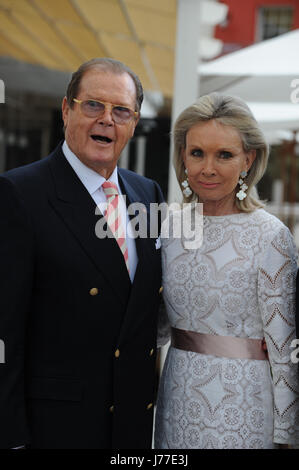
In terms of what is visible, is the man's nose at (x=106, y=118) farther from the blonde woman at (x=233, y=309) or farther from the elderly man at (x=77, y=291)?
the blonde woman at (x=233, y=309)

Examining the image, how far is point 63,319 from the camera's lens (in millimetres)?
1789

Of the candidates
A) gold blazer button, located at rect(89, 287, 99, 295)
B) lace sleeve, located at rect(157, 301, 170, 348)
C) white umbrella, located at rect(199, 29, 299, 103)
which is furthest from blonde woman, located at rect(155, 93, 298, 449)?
white umbrella, located at rect(199, 29, 299, 103)

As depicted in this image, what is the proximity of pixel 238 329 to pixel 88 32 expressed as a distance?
3.60 m

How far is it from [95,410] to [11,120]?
5.12 metres

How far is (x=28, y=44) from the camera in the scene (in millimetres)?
4836

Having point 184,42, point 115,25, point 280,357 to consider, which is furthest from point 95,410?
point 115,25

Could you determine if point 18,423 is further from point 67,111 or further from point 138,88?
point 138,88

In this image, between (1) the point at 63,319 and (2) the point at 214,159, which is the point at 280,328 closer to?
(2) the point at 214,159

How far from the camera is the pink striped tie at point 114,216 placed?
6.24 ft

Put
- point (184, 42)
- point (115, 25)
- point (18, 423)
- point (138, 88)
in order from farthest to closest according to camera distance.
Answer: point (115, 25) < point (184, 42) < point (138, 88) < point (18, 423)

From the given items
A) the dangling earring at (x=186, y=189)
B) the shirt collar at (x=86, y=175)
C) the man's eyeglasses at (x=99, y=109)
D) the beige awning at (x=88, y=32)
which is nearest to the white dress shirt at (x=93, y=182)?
the shirt collar at (x=86, y=175)

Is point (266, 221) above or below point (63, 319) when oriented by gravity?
above

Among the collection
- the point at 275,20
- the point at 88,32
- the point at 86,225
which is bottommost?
the point at 86,225

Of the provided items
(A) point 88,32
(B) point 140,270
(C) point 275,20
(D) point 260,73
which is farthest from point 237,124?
(C) point 275,20
